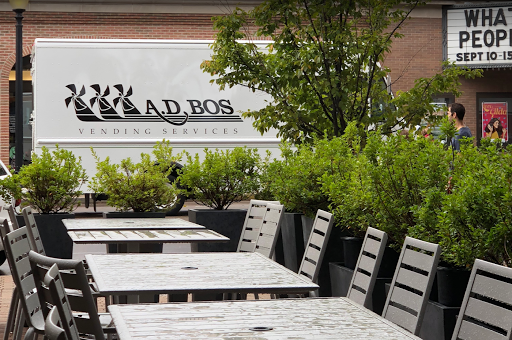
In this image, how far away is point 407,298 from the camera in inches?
135

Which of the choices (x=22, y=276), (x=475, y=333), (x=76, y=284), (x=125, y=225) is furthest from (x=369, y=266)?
(x=125, y=225)

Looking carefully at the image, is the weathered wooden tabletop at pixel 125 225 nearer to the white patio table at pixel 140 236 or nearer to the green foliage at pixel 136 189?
the white patio table at pixel 140 236

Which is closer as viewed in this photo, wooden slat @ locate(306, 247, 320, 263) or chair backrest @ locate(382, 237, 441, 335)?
chair backrest @ locate(382, 237, 441, 335)

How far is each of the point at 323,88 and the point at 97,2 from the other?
44.5 feet

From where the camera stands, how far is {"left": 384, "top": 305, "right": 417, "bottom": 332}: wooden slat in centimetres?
331

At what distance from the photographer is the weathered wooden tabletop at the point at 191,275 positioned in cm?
346

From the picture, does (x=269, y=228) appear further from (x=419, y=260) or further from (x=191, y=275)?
(x=419, y=260)

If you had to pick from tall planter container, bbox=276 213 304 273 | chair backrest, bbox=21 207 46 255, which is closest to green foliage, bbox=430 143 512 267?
tall planter container, bbox=276 213 304 273

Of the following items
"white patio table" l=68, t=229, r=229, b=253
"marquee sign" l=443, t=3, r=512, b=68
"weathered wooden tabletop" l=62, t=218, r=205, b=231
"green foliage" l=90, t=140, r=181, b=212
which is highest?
"marquee sign" l=443, t=3, r=512, b=68

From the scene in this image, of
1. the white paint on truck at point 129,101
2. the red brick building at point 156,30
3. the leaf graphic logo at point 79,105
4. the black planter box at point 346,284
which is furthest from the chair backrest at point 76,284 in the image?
the red brick building at point 156,30

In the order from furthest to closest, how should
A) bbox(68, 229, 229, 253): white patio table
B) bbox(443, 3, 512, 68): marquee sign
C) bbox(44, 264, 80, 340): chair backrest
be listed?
bbox(443, 3, 512, 68): marquee sign < bbox(68, 229, 229, 253): white patio table < bbox(44, 264, 80, 340): chair backrest

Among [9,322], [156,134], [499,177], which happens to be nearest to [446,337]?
[499,177]

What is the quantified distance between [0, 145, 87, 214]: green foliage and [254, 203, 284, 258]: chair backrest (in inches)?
129

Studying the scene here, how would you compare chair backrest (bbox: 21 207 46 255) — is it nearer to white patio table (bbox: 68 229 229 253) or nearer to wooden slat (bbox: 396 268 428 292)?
white patio table (bbox: 68 229 229 253)
